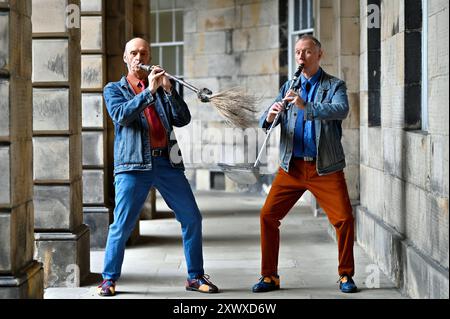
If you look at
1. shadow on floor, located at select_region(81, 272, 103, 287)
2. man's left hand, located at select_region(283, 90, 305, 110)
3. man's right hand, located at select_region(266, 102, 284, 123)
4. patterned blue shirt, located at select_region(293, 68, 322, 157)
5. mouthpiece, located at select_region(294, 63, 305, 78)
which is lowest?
shadow on floor, located at select_region(81, 272, 103, 287)

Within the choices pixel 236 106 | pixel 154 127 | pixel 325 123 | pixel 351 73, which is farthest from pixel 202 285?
pixel 351 73

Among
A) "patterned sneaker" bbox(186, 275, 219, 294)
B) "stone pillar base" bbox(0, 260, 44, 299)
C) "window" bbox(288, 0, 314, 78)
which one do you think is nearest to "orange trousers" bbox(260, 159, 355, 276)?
"patterned sneaker" bbox(186, 275, 219, 294)

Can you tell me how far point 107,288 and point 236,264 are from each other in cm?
168

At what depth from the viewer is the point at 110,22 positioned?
8.71 m

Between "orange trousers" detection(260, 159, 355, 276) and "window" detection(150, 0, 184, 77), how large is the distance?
382 inches

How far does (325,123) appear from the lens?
6.00 m

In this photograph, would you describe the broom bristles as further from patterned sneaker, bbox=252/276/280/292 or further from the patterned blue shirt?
patterned sneaker, bbox=252/276/280/292

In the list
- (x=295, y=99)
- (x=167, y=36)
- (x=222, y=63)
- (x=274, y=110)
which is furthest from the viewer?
(x=167, y=36)

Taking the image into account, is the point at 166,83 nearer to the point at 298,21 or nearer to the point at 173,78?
the point at 173,78

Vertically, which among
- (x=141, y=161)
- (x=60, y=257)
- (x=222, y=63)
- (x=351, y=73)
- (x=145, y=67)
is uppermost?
(x=222, y=63)

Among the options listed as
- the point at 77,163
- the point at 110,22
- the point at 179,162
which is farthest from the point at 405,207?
the point at 110,22

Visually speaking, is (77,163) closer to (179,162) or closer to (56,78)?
(56,78)

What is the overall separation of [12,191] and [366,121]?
402 centimetres

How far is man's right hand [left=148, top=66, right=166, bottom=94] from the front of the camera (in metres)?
5.75
